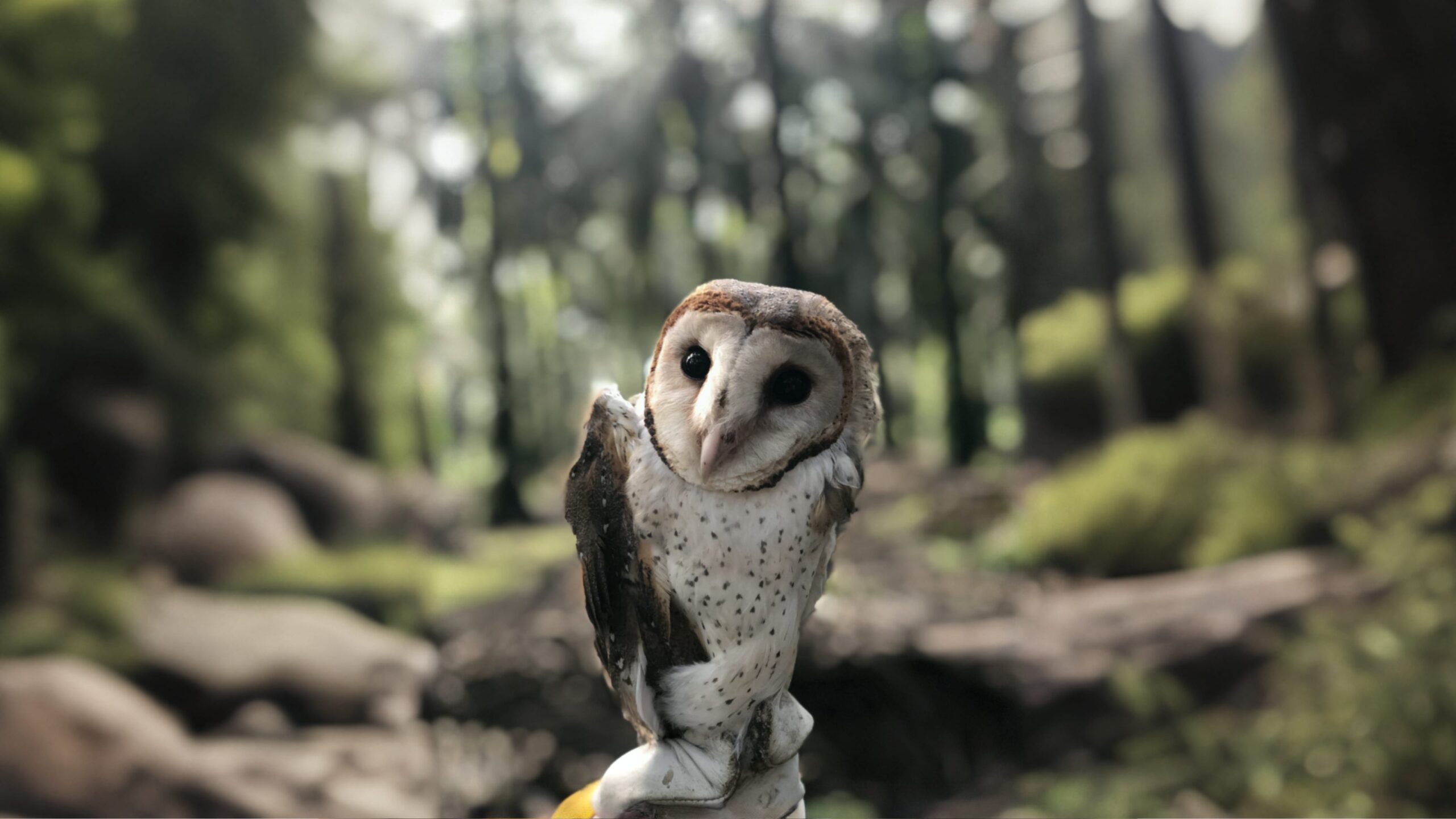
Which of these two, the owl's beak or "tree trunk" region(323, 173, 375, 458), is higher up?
"tree trunk" region(323, 173, 375, 458)

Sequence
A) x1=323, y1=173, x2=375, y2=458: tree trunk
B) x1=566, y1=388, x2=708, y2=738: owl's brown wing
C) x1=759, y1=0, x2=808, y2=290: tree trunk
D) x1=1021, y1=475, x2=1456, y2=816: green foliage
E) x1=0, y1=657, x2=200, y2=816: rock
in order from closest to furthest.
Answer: x1=566, y1=388, x2=708, y2=738: owl's brown wing, x1=1021, y1=475, x2=1456, y2=816: green foliage, x1=0, y1=657, x2=200, y2=816: rock, x1=759, y1=0, x2=808, y2=290: tree trunk, x1=323, y1=173, x2=375, y2=458: tree trunk

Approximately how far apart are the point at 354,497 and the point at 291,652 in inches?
24.2

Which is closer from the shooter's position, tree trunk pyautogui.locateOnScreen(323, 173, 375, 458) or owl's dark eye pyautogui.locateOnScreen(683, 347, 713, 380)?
owl's dark eye pyautogui.locateOnScreen(683, 347, 713, 380)

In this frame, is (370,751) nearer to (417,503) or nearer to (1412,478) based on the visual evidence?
(417,503)

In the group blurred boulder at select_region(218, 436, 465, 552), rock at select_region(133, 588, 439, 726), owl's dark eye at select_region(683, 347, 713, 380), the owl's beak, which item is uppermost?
blurred boulder at select_region(218, 436, 465, 552)

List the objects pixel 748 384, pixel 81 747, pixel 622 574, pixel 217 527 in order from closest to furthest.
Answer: pixel 748 384 < pixel 622 574 < pixel 81 747 < pixel 217 527

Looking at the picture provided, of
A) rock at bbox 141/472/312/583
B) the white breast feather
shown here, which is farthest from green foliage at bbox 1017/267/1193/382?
rock at bbox 141/472/312/583

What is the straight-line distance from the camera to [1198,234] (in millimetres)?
3275

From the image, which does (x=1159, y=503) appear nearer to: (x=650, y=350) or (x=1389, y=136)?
(x=1389, y=136)

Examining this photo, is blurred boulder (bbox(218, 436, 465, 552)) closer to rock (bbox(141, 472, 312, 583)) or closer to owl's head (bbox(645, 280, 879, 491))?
rock (bbox(141, 472, 312, 583))

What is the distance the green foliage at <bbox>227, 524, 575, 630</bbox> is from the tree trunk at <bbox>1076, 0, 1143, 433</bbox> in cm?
214

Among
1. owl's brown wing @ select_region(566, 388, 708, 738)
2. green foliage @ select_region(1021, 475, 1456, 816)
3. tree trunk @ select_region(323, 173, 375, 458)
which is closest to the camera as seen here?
owl's brown wing @ select_region(566, 388, 708, 738)

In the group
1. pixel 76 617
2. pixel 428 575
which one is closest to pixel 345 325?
pixel 428 575

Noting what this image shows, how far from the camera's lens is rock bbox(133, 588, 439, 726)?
3.17m
